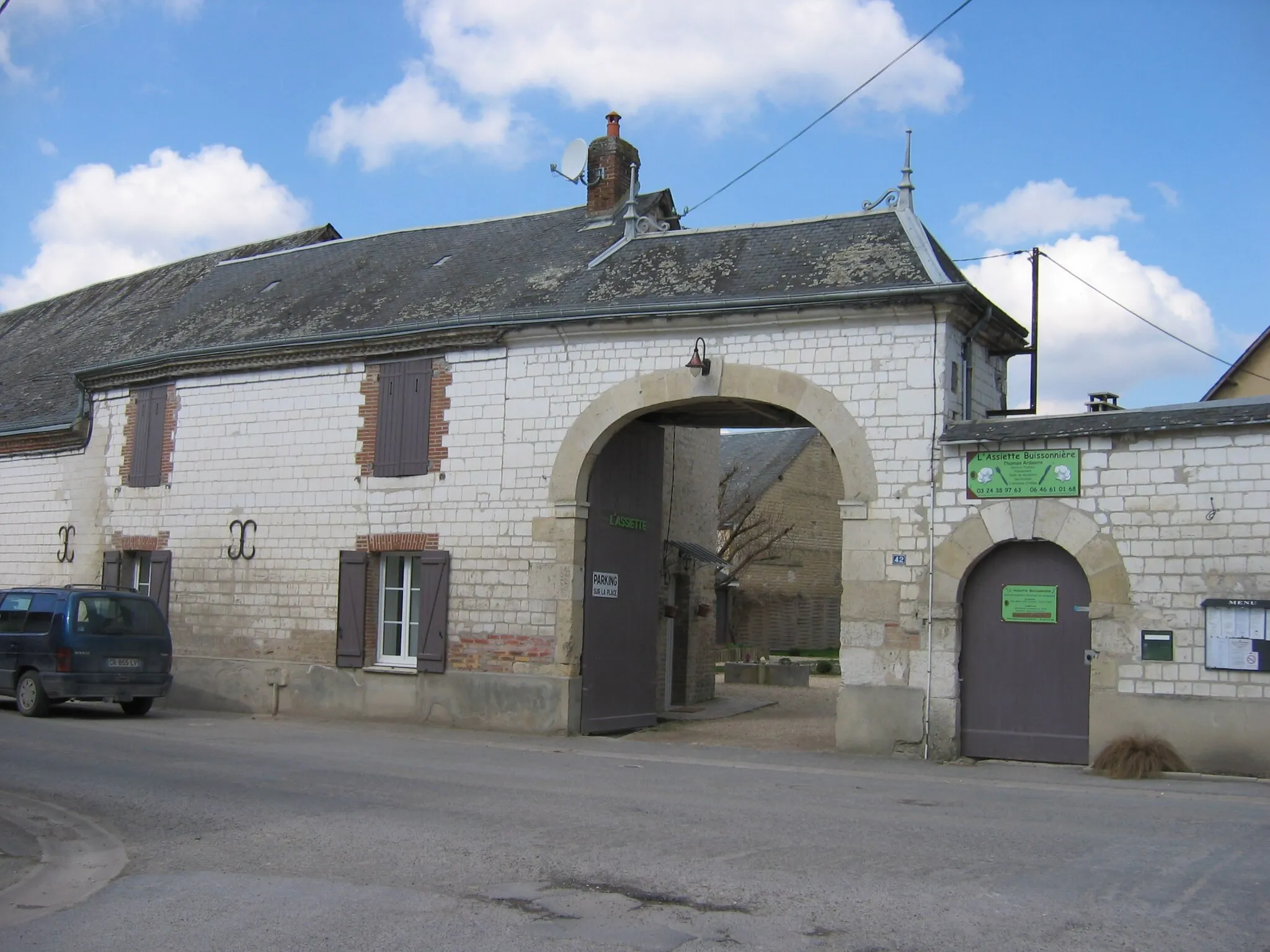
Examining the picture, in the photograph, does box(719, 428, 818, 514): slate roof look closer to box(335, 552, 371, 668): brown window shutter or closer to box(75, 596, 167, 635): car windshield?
box(335, 552, 371, 668): brown window shutter

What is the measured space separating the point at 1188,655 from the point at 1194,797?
180 centimetres


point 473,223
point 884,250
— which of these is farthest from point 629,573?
point 473,223

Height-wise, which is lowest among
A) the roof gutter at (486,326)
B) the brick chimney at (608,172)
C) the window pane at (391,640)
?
the window pane at (391,640)

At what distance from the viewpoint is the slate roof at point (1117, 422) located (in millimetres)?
11742

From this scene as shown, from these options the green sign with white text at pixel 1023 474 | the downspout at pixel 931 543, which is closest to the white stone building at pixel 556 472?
the downspout at pixel 931 543

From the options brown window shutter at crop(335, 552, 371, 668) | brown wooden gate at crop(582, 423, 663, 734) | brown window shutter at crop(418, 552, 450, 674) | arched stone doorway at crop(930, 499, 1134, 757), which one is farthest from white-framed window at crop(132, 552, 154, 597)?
arched stone doorway at crop(930, 499, 1134, 757)

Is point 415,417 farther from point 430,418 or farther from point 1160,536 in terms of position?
point 1160,536

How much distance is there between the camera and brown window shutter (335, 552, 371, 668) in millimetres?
16250

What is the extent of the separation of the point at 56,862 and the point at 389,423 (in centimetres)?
956

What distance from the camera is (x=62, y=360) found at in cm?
2400

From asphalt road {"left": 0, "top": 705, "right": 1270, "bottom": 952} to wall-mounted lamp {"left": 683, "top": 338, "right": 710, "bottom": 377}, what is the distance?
4513 millimetres

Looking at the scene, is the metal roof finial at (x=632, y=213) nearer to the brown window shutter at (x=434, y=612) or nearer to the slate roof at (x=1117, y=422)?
the brown window shutter at (x=434, y=612)

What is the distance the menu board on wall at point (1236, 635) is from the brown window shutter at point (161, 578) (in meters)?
13.6

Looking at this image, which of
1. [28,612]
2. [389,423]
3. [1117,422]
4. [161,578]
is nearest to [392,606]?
[389,423]
